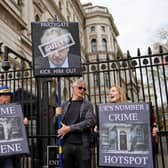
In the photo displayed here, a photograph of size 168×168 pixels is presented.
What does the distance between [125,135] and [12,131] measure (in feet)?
5.99

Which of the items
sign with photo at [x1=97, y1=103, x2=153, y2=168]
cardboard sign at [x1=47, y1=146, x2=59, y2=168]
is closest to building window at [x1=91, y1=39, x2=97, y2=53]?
cardboard sign at [x1=47, y1=146, x2=59, y2=168]

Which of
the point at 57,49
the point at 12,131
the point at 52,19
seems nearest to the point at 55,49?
the point at 57,49

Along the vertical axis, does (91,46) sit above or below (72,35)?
above

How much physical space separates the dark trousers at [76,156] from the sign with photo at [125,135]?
1.00 ft

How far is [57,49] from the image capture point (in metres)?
5.06

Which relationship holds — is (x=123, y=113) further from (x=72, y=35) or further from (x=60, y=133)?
(x=72, y=35)

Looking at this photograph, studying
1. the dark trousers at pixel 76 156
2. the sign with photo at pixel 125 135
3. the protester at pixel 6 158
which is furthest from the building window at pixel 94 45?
the dark trousers at pixel 76 156

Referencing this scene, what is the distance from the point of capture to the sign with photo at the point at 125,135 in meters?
4.14

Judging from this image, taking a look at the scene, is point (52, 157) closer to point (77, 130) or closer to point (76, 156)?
point (76, 156)

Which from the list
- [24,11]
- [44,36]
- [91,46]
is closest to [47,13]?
[24,11]

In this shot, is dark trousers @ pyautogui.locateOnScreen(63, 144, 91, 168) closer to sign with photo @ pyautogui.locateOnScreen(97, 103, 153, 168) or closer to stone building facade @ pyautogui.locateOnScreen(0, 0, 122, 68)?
sign with photo @ pyautogui.locateOnScreen(97, 103, 153, 168)

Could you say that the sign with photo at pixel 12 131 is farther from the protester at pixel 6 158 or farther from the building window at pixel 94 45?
the building window at pixel 94 45

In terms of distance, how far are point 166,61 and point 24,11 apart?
63.2ft

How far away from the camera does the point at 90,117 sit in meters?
4.18
